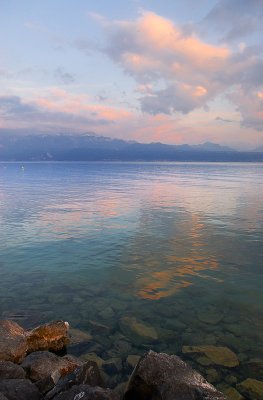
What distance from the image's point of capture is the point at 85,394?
26.7 feet

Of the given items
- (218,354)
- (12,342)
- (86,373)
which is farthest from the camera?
(218,354)

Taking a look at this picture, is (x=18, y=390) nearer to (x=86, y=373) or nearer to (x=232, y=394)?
(x=86, y=373)

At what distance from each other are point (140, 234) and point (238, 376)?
72.0ft

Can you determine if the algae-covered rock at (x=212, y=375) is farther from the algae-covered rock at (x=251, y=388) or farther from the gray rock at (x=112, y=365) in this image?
the gray rock at (x=112, y=365)

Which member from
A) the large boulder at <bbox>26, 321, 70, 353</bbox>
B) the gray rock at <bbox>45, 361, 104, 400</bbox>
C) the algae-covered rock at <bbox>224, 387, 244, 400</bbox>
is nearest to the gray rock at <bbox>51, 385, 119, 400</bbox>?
the gray rock at <bbox>45, 361, 104, 400</bbox>

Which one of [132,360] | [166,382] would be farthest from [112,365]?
[166,382]

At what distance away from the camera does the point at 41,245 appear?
30.3 meters

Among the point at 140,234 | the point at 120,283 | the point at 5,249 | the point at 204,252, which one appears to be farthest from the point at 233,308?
the point at 5,249

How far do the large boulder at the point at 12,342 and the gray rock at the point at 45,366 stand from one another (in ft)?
1.57

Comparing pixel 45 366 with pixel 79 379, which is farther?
pixel 45 366

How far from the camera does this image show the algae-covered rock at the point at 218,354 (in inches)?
518

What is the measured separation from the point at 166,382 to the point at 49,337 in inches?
251

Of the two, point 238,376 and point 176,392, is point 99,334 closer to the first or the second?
point 238,376

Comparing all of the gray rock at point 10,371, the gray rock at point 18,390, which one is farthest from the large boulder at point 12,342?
the gray rock at point 18,390
